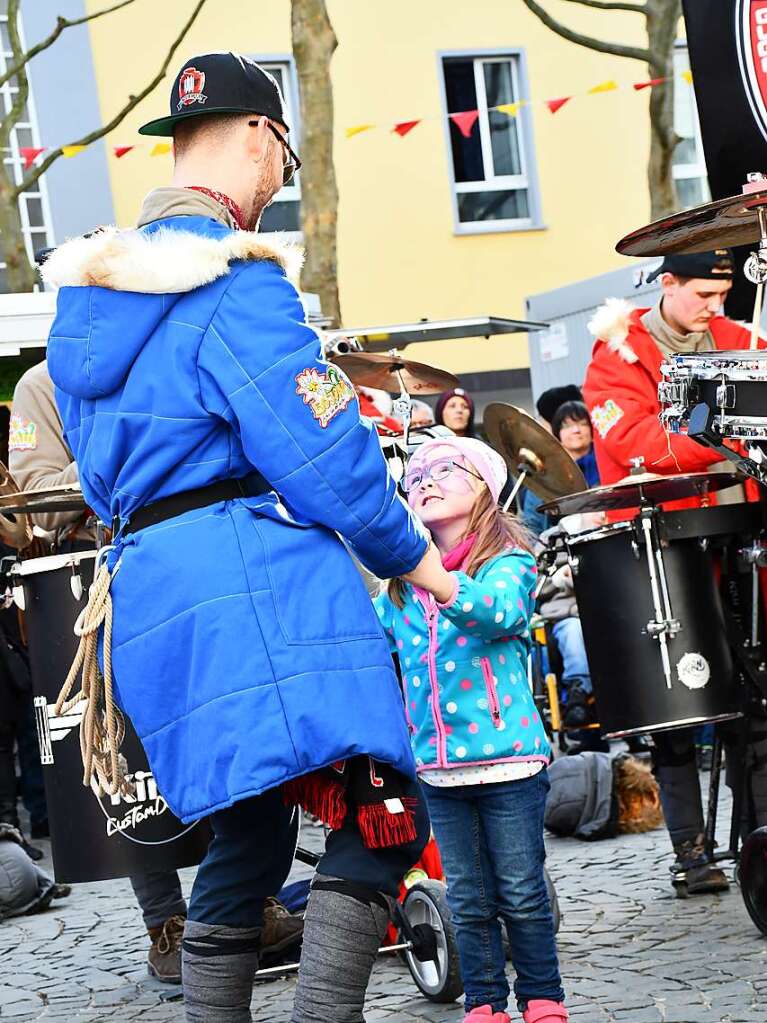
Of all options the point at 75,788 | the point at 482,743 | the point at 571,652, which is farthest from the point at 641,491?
the point at 571,652

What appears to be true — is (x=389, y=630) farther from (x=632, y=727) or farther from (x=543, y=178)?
(x=543, y=178)

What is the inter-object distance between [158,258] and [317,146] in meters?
9.48

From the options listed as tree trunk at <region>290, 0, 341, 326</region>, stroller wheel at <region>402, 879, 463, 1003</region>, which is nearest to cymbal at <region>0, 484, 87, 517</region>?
stroller wheel at <region>402, 879, 463, 1003</region>

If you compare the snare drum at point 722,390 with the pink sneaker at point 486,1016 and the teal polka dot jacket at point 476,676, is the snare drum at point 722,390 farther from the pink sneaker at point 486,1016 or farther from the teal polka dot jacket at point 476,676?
the pink sneaker at point 486,1016

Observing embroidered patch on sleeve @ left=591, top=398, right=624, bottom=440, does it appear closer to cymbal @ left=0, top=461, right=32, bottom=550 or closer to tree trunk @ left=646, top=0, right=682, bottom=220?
cymbal @ left=0, top=461, right=32, bottom=550

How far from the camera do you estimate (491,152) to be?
19.9m

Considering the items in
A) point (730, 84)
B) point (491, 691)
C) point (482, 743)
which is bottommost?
point (482, 743)

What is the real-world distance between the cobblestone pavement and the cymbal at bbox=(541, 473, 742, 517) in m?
1.25

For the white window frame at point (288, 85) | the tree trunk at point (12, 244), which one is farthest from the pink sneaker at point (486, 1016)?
the white window frame at point (288, 85)

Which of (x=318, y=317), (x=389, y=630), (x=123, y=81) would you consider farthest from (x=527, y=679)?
(x=123, y=81)

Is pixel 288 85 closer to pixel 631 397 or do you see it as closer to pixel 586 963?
pixel 631 397

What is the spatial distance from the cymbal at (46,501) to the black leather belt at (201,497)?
1.45 metres

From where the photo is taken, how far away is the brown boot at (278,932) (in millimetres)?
4715

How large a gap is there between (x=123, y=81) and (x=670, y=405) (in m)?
15.2
